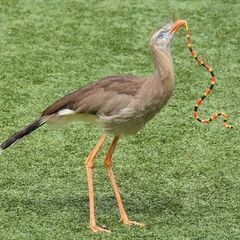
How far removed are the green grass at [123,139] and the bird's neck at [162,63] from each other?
0.61 meters


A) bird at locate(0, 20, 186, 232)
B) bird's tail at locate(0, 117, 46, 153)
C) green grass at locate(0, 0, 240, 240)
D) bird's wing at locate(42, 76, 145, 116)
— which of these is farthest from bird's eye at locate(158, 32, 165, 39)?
green grass at locate(0, 0, 240, 240)

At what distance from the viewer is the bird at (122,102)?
3512 mm

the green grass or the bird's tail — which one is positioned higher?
the bird's tail

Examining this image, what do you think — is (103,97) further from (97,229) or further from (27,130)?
(97,229)

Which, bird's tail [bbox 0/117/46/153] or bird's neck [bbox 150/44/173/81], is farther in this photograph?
bird's tail [bbox 0/117/46/153]

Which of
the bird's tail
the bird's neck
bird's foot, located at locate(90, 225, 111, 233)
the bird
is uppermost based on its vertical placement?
the bird's neck

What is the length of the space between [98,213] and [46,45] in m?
2.05

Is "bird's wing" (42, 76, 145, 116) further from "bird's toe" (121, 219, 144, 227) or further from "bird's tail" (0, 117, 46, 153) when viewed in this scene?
"bird's toe" (121, 219, 144, 227)

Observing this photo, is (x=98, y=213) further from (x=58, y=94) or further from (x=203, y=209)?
(x=58, y=94)

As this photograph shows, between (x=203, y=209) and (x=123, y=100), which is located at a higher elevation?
(x=123, y=100)

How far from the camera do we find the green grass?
12.1 feet

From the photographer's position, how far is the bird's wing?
140 inches

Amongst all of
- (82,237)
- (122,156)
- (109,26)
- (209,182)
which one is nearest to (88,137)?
(122,156)

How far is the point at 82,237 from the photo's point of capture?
11.5 ft
